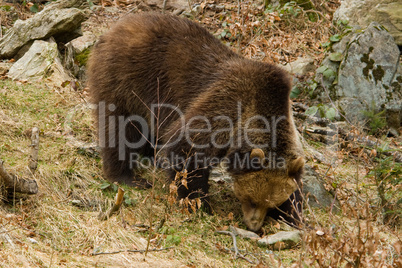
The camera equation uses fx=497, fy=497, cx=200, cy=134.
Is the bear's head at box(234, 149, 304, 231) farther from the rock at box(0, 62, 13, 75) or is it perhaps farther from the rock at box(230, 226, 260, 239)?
the rock at box(0, 62, 13, 75)

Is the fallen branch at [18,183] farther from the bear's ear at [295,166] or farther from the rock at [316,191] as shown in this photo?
the rock at [316,191]

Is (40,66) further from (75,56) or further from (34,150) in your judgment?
(34,150)

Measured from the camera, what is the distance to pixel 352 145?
773 centimetres

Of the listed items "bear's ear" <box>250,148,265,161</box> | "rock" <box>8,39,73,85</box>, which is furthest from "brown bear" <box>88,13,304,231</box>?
"rock" <box>8,39,73,85</box>

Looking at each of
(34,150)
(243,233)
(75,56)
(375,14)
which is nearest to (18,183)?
(34,150)

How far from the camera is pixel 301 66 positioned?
1029cm

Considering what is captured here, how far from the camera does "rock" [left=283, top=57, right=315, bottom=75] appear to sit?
10258mm

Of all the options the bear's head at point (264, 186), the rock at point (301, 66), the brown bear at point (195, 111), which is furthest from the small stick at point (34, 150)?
the rock at point (301, 66)

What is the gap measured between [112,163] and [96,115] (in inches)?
27.9

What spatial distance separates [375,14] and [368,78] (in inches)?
73.1

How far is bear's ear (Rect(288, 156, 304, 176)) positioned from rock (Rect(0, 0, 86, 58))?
563 cm

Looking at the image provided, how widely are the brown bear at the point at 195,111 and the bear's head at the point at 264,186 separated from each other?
0.01 metres

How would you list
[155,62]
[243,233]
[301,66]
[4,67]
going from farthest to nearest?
[301,66]
[4,67]
[155,62]
[243,233]

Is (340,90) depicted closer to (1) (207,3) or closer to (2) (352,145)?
(2) (352,145)
